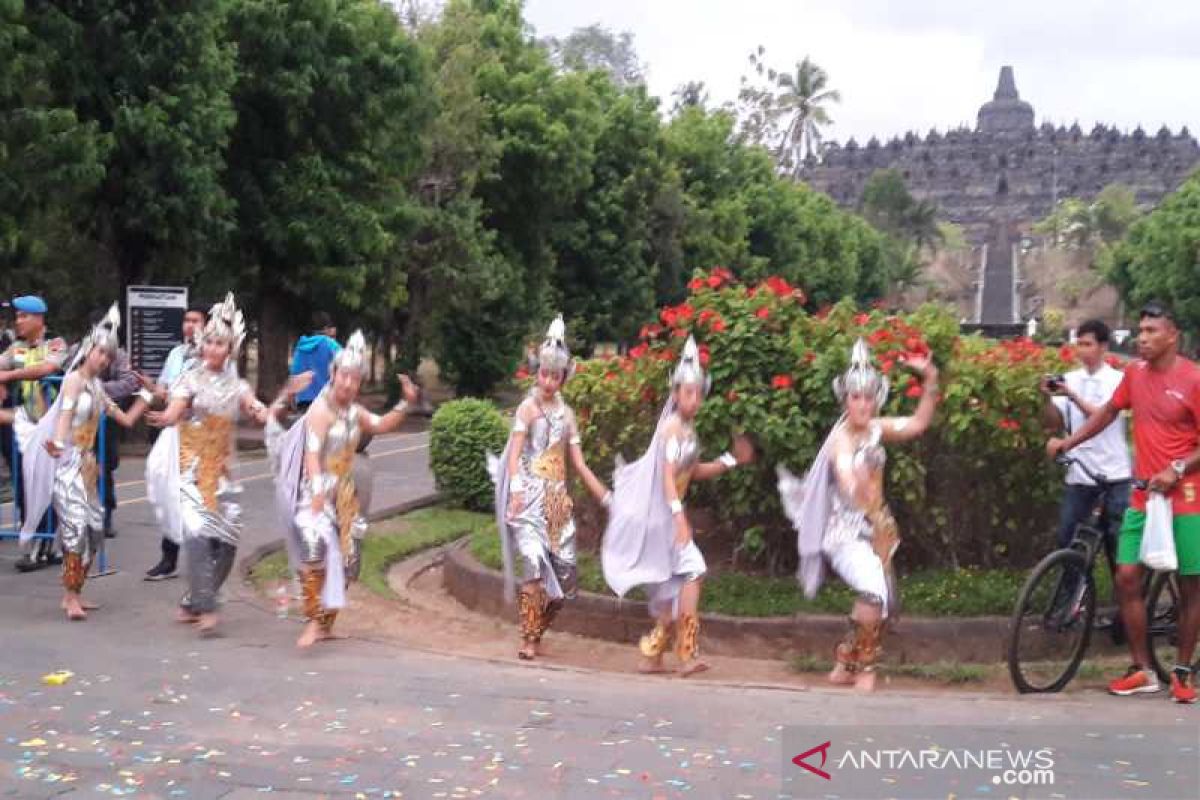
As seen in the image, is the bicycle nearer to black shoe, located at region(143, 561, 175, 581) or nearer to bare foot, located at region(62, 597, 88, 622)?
bare foot, located at region(62, 597, 88, 622)

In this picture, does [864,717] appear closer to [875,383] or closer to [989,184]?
[875,383]

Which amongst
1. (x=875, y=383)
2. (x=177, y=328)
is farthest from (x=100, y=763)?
(x=177, y=328)

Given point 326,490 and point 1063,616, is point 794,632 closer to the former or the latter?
point 1063,616

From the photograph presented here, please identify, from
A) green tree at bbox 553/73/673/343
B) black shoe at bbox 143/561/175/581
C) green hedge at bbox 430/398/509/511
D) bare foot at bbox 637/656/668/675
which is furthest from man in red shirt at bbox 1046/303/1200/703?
green tree at bbox 553/73/673/343

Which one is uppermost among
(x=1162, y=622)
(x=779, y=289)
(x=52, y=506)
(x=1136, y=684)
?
(x=779, y=289)

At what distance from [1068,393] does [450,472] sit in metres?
7.15

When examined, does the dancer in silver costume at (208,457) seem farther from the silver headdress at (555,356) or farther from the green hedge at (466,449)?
the green hedge at (466,449)

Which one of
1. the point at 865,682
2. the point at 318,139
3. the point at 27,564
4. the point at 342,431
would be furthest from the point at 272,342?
the point at 865,682

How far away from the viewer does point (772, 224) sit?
196ft

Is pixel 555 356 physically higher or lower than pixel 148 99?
lower

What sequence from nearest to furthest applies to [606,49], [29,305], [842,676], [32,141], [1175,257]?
1. [842,676]
2. [29,305]
3. [32,141]
4. [1175,257]
5. [606,49]

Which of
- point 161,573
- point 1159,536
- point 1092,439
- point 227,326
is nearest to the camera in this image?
point 1159,536

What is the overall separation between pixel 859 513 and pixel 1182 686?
66.5 inches

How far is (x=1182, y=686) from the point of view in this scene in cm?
658
